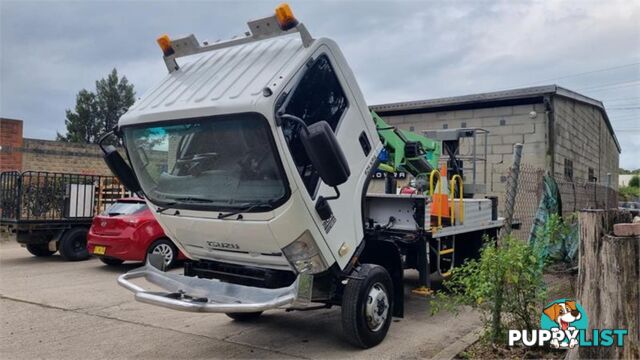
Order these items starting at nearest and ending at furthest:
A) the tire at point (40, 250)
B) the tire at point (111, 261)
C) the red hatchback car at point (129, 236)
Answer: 1. the red hatchback car at point (129, 236)
2. the tire at point (111, 261)
3. the tire at point (40, 250)

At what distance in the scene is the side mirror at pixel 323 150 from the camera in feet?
13.9

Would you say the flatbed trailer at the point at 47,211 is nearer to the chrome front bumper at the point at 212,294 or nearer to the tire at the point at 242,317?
the tire at the point at 242,317

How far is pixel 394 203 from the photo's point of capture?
6.99m

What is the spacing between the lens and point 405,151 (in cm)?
728

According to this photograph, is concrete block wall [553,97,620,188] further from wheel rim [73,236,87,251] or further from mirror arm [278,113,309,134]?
wheel rim [73,236,87,251]

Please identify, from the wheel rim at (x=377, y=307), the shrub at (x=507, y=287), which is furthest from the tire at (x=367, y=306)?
the shrub at (x=507, y=287)

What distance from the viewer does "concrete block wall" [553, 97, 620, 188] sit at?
13.6 meters

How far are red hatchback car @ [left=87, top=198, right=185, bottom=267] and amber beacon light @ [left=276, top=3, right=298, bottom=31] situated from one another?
21.3 ft

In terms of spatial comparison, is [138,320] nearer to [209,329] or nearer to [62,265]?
[209,329]

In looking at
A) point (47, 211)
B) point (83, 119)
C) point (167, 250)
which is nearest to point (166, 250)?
point (167, 250)

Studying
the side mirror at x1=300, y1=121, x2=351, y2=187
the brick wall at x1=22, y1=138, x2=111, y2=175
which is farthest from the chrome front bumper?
the brick wall at x1=22, y1=138, x2=111, y2=175

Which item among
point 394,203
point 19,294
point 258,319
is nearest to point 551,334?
point 394,203

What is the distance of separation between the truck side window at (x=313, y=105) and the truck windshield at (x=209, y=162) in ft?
0.76

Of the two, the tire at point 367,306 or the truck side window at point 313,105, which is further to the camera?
the tire at point 367,306
